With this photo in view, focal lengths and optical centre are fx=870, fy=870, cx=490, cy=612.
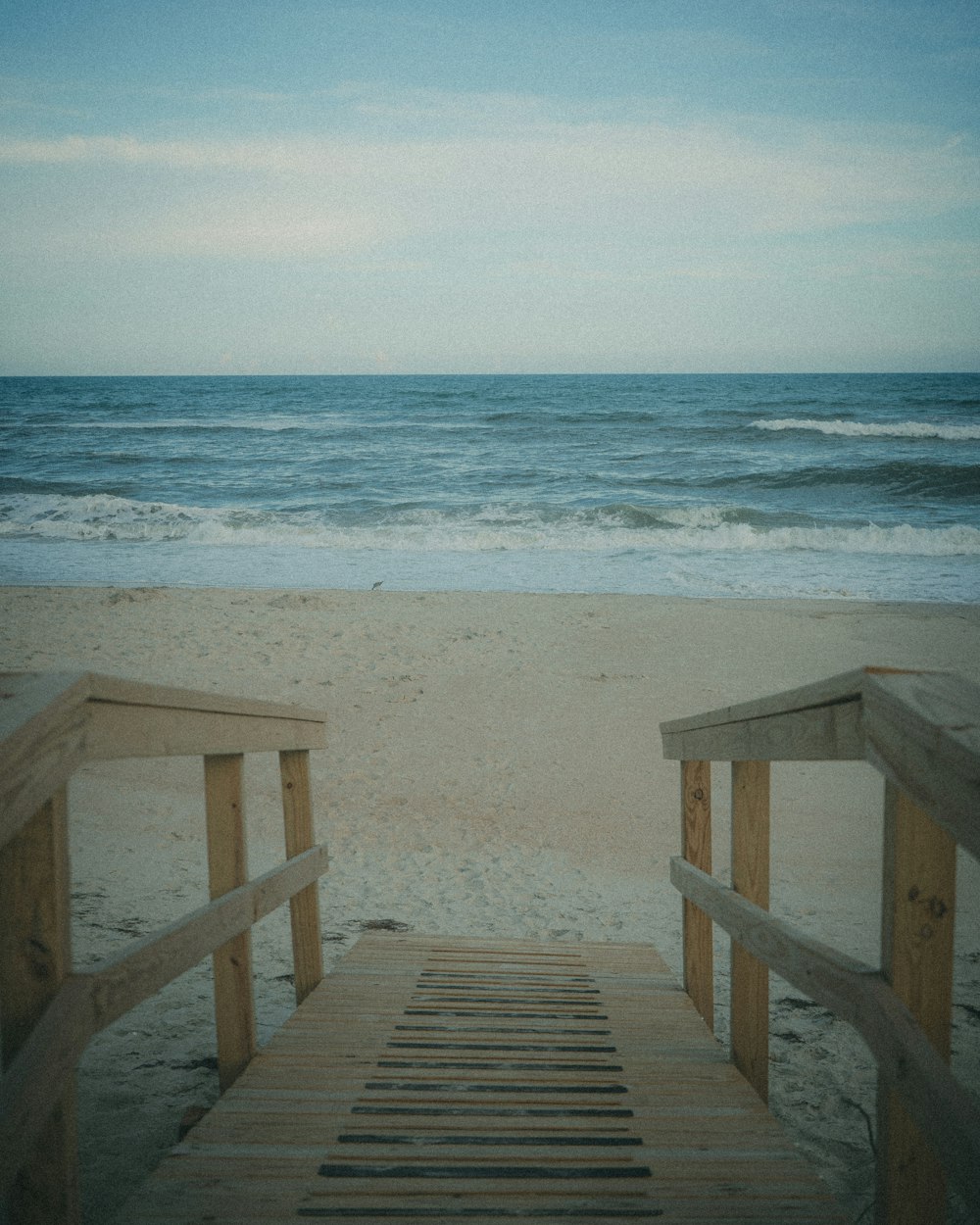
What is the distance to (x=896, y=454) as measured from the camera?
27109mm

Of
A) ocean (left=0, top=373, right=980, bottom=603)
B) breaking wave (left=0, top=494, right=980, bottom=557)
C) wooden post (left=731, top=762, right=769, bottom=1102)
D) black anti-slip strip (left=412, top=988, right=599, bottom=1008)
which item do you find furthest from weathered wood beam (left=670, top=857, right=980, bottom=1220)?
breaking wave (left=0, top=494, right=980, bottom=557)

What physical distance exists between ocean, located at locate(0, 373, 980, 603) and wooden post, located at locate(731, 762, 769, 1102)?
10072mm

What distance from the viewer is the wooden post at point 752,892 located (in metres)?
2.19

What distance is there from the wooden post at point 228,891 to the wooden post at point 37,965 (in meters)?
0.87

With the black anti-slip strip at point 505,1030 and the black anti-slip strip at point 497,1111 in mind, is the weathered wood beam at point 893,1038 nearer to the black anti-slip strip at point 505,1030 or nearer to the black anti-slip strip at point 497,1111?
the black anti-slip strip at point 497,1111

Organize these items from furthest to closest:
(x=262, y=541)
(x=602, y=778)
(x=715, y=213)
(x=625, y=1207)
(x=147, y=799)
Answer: (x=715, y=213) < (x=262, y=541) < (x=602, y=778) < (x=147, y=799) < (x=625, y=1207)

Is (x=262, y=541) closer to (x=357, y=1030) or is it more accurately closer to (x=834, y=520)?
(x=834, y=520)

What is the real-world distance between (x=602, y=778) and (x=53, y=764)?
545 centimetres

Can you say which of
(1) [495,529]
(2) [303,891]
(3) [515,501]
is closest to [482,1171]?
(2) [303,891]

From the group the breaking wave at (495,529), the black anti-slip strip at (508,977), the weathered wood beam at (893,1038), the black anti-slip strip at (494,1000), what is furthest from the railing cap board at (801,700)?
the breaking wave at (495,529)

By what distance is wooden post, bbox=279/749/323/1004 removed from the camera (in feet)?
9.36

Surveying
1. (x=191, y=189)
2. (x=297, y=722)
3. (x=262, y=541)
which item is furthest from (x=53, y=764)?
(x=191, y=189)

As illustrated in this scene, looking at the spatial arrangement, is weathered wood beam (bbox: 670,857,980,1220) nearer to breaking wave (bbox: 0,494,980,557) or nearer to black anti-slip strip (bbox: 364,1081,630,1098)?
black anti-slip strip (bbox: 364,1081,630,1098)

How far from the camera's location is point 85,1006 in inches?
51.1
